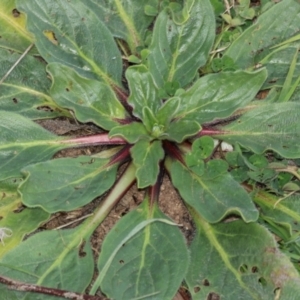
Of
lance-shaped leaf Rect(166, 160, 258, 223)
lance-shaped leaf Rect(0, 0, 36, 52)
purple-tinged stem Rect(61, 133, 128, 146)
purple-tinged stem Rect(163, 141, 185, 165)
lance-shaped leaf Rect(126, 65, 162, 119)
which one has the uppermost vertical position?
lance-shaped leaf Rect(0, 0, 36, 52)

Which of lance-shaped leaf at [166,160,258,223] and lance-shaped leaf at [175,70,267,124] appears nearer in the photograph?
lance-shaped leaf at [166,160,258,223]

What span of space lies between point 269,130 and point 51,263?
3.36 ft

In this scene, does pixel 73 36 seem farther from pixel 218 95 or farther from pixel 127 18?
pixel 218 95

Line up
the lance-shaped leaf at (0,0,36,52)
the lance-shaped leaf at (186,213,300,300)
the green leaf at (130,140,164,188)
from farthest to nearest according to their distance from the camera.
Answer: the lance-shaped leaf at (0,0,36,52) < the green leaf at (130,140,164,188) < the lance-shaped leaf at (186,213,300,300)

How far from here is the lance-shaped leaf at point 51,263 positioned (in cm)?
227

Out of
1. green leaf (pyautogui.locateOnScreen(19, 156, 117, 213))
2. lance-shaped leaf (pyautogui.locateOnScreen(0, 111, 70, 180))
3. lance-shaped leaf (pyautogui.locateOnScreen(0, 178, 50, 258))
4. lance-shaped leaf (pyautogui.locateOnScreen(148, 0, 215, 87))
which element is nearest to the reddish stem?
lance-shaped leaf (pyautogui.locateOnScreen(0, 178, 50, 258))

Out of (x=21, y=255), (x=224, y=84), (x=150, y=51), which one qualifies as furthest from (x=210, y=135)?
(x=21, y=255)

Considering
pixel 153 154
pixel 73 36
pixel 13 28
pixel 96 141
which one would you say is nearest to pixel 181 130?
pixel 153 154

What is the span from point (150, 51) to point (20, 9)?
57 cm

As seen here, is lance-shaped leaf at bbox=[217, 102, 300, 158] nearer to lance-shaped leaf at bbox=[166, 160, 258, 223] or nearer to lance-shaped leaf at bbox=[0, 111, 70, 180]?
lance-shaped leaf at bbox=[166, 160, 258, 223]

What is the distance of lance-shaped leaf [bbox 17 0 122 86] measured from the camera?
96.8 inches

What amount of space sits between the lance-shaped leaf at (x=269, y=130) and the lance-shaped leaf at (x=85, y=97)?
0.47 metres

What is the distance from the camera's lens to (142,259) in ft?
7.46

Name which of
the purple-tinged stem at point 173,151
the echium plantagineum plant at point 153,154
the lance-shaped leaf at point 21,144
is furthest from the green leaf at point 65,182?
the purple-tinged stem at point 173,151
